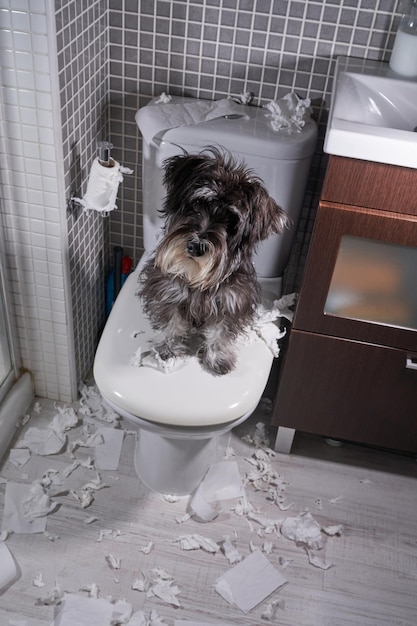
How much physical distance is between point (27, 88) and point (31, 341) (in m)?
0.79

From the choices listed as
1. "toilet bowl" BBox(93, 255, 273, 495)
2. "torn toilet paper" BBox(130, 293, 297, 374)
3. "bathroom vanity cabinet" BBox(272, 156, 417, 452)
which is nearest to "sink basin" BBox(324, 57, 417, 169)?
"bathroom vanity cabinet" BBox(272, 156, 417, 452)

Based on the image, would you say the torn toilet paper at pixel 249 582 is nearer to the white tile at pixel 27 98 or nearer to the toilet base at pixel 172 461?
the toilet base at pixel 172 461

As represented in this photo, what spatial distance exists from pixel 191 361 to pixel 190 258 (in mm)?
306

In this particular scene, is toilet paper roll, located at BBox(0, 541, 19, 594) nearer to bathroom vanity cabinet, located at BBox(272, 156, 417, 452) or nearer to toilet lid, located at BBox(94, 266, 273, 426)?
toilet lid, located at BBox(94, 266, 273, 426)

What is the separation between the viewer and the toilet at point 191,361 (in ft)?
4.89

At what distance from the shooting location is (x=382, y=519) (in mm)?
1864

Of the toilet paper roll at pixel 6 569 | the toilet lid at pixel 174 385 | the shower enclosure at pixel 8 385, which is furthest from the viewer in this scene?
the shower enclosure at pixel 8 385

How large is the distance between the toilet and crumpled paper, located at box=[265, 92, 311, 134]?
0.07 feet

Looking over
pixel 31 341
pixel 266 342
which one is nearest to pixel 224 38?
pixel 266 342

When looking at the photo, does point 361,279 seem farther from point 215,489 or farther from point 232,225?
point 215,489

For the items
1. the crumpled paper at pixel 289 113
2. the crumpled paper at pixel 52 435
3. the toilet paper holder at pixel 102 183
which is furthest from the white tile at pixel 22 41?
the crumpled paper at pixel 52 435

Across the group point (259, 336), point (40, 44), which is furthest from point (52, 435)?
point (40, 44)

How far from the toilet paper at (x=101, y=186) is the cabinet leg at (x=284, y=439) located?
831 mm

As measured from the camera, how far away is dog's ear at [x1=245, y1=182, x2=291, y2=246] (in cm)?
141
